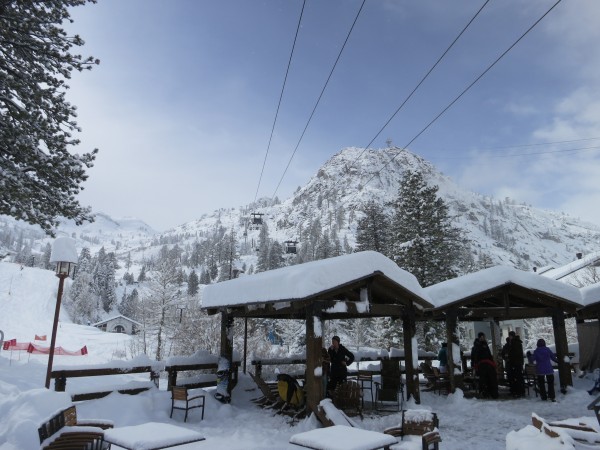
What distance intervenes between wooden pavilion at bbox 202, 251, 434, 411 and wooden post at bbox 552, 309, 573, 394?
16.7 ft

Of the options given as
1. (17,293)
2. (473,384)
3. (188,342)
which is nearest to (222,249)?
(17,293)

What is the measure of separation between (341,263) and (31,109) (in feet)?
23.9

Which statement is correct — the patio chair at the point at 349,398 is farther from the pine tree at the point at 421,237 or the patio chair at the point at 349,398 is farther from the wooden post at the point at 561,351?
the pine tree at the point at 421,237

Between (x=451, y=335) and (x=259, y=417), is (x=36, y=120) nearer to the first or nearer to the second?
(x=259, y=417)

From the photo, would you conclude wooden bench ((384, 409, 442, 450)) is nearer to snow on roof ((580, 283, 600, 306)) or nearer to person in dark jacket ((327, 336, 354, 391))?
person in dark jacket ((327, 336, 354, 391))

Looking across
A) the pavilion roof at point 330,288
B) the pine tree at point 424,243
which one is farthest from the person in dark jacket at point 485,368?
the pine tree at point 424,243

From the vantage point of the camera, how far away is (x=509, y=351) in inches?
500

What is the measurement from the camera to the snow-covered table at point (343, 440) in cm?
484

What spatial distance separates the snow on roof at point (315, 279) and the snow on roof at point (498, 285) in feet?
7.39

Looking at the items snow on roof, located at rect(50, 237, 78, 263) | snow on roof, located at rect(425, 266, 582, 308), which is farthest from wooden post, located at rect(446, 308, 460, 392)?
snow on roof, located at rect(50, 237, 78, 263)

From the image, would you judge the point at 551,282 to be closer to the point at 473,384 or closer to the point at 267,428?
the point at 473,384

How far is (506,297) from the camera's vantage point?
13.1 m

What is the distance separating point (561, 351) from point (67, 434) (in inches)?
548

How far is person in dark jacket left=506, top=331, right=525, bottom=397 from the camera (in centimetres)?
1255
